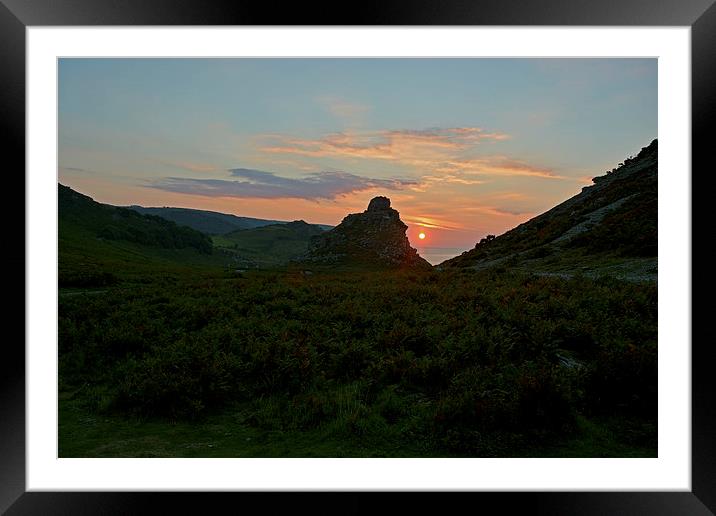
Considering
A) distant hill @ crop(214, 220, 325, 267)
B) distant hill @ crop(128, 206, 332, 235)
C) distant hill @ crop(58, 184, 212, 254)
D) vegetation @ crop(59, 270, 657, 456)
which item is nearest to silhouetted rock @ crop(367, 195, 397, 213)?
distant hill @ crop(214, 220, 325, 267)

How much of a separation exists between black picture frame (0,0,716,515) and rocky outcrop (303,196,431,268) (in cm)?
2887

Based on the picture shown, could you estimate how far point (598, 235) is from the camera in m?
18.1

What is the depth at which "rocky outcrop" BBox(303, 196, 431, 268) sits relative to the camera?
37438 millimetres

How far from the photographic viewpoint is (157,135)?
20.7m

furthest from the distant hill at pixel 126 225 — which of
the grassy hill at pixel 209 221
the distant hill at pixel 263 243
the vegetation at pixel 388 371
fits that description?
the vegetation at pixel 388 371

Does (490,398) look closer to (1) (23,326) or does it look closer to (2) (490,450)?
(2) (490,450)

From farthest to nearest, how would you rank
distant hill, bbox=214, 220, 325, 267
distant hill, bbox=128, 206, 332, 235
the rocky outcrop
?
distant hill, bbox=214, 220, 325, 267 < distant hill, bbox=128, 206, 332, 235 < the rocky outcrop

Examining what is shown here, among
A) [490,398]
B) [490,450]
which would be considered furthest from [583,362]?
[490,450]

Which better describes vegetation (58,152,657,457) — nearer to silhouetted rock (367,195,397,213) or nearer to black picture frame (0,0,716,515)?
black picture frame (0,0,716,515)

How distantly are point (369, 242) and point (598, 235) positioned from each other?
26.1 m

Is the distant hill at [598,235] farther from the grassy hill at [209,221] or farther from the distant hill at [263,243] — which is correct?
the distant hill at [263,243]

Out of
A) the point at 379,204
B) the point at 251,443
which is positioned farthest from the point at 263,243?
the point at 251,443

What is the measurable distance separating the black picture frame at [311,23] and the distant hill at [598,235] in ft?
28.2

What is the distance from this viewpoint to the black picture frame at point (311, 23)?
14.0 ft
